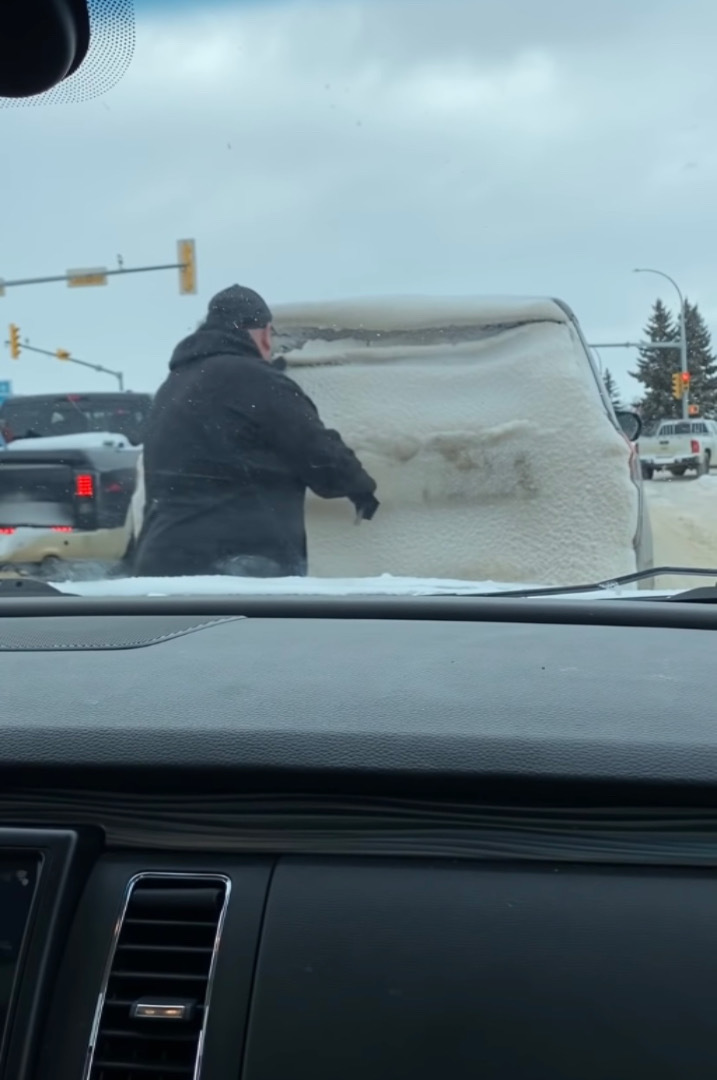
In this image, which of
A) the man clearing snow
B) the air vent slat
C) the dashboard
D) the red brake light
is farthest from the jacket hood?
the air vent slat

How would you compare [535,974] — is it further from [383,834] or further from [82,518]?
[82,518]

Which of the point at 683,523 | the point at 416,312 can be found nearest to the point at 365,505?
the point at 416,312

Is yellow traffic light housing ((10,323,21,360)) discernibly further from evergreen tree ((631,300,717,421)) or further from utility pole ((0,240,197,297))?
evergreen tree ((631,300,717,421))

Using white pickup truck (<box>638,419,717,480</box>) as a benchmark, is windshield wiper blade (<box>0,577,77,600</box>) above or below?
below

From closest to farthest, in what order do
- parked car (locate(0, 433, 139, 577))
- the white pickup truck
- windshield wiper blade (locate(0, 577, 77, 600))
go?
windshield wiper blade (locate(0, 577, 77, 600)) → parked car (locate(0, 433, 139, 577)) → the white pickup truck

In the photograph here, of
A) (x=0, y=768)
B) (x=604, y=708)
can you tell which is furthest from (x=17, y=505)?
(x=604, y=708)

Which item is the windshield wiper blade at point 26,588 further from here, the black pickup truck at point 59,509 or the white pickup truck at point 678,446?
the white pickup truck at point 678,446

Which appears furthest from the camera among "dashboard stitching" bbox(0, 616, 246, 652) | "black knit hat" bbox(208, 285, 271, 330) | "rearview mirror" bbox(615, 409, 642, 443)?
"rearview mirror" bbox(615, 409, 642, 443)
